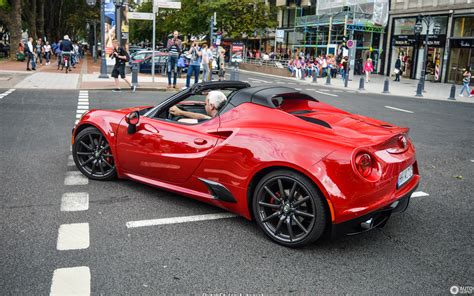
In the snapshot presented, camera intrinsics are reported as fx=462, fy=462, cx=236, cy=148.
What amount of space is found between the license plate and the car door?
1.69 m

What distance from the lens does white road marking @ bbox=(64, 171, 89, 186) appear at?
5609 millimetres

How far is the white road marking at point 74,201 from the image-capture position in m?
4.72

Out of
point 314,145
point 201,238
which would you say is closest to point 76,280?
point 201,238

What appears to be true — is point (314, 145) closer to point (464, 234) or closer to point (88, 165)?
point (464, 234)

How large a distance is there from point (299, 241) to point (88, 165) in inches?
122

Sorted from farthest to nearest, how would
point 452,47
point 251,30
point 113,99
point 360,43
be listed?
1. point 251,30
2. point 360,43
3. point 452,47
4. point 113,99

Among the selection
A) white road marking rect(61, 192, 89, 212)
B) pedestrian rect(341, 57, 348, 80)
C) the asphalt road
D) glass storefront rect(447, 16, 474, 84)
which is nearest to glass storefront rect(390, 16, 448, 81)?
glass storefront rect(447, 16, 474, 84)

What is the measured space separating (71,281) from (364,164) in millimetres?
2381

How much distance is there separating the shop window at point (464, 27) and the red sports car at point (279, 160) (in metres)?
32.7

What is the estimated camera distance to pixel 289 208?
12.7 ft

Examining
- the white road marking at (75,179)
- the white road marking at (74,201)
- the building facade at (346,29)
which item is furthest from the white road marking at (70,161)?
the building facade at (346,29)

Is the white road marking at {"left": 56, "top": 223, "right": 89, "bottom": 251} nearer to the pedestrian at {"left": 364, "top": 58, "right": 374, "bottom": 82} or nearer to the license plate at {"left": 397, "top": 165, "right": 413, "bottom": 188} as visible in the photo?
the license plate at {"left": 397, "top": 165, "right": 413, "bottom": 188}

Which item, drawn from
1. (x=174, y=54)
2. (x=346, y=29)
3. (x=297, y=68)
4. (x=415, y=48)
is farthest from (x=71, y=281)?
(x=346, y=29)

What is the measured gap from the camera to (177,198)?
514cm
